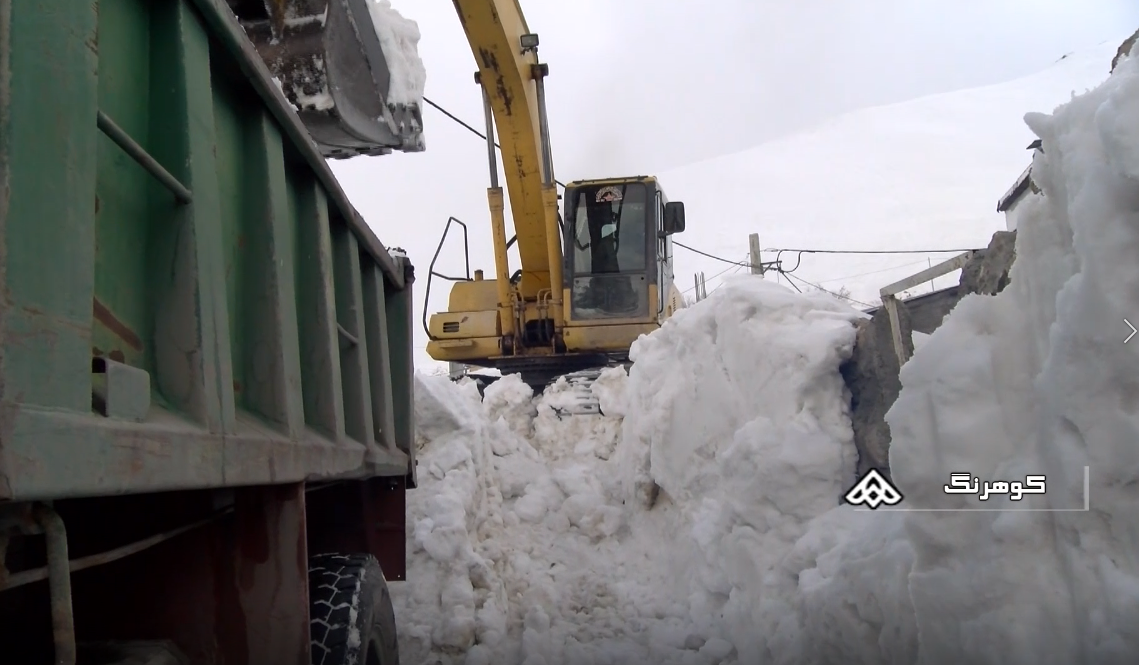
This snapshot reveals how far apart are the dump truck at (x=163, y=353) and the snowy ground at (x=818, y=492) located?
1.69 m

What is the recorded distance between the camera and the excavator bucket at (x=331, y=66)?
391 centimetres

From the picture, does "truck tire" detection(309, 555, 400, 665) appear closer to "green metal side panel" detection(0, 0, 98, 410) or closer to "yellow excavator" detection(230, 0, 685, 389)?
"green metal side panel" detection(0, 0, 98, 410)

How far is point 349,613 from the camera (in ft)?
8.38

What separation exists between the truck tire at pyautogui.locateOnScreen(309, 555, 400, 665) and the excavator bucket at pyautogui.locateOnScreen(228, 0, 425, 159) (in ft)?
7.14

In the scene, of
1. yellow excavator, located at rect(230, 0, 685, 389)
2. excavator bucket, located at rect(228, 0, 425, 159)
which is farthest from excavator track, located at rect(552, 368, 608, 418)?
excavator bucket, located at rect(228, 0, 425, 159)

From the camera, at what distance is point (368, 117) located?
4.32 m

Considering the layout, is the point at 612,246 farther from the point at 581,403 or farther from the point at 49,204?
the point at 49,204

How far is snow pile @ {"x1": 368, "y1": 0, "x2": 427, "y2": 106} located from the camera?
180 inches

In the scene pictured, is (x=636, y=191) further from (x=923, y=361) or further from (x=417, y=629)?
(x=923, y=361)

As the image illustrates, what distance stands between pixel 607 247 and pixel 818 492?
6.62 m

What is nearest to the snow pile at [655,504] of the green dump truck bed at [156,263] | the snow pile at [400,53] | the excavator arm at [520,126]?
the green dump truck bed at [156,263]

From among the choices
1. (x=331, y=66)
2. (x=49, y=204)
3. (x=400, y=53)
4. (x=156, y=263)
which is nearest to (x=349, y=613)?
(x=156, y=263)

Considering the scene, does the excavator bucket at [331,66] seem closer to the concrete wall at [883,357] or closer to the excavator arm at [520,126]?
the concrete wall at [883,357]

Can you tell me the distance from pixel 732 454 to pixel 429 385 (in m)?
2.75
